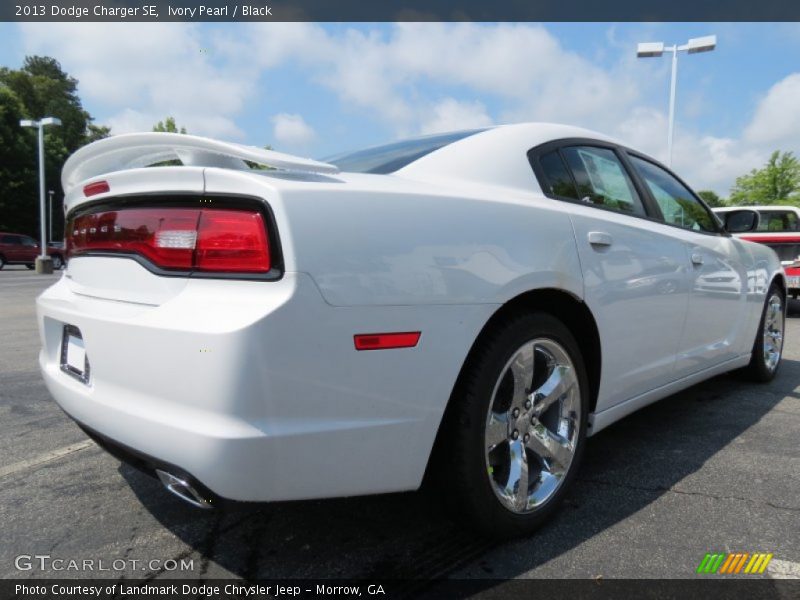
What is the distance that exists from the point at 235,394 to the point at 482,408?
76cm

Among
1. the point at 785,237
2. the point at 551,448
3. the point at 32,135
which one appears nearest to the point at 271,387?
the point at 551,448

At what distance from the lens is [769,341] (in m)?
4.30

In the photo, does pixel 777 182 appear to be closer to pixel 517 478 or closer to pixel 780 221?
pixel 780 221

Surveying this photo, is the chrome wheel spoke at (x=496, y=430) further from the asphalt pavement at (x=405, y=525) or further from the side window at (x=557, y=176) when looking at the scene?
the side window at (x=557, y=176)

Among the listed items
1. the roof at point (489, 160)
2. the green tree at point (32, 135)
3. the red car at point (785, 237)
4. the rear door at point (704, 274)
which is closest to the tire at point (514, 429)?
the roof at point (489, 160)

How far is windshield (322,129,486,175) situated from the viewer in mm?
2238

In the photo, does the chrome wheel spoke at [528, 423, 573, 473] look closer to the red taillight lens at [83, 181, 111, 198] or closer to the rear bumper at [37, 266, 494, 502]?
the rear bumper at [37, 266, 494, 502]

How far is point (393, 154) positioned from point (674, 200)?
67.6 inches

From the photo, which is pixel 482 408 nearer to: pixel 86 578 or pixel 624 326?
pixel 624 326

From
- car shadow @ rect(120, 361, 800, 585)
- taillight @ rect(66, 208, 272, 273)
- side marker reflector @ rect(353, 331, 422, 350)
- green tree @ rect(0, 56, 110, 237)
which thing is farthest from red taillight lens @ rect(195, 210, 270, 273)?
green tree @ rect(0, 56, 110, 237)

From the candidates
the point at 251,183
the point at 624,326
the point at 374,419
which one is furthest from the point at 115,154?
the point at 624,326

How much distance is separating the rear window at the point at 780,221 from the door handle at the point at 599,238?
8.34 meters

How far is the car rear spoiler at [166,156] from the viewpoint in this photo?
1598mm

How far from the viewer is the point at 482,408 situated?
1.81 metres
